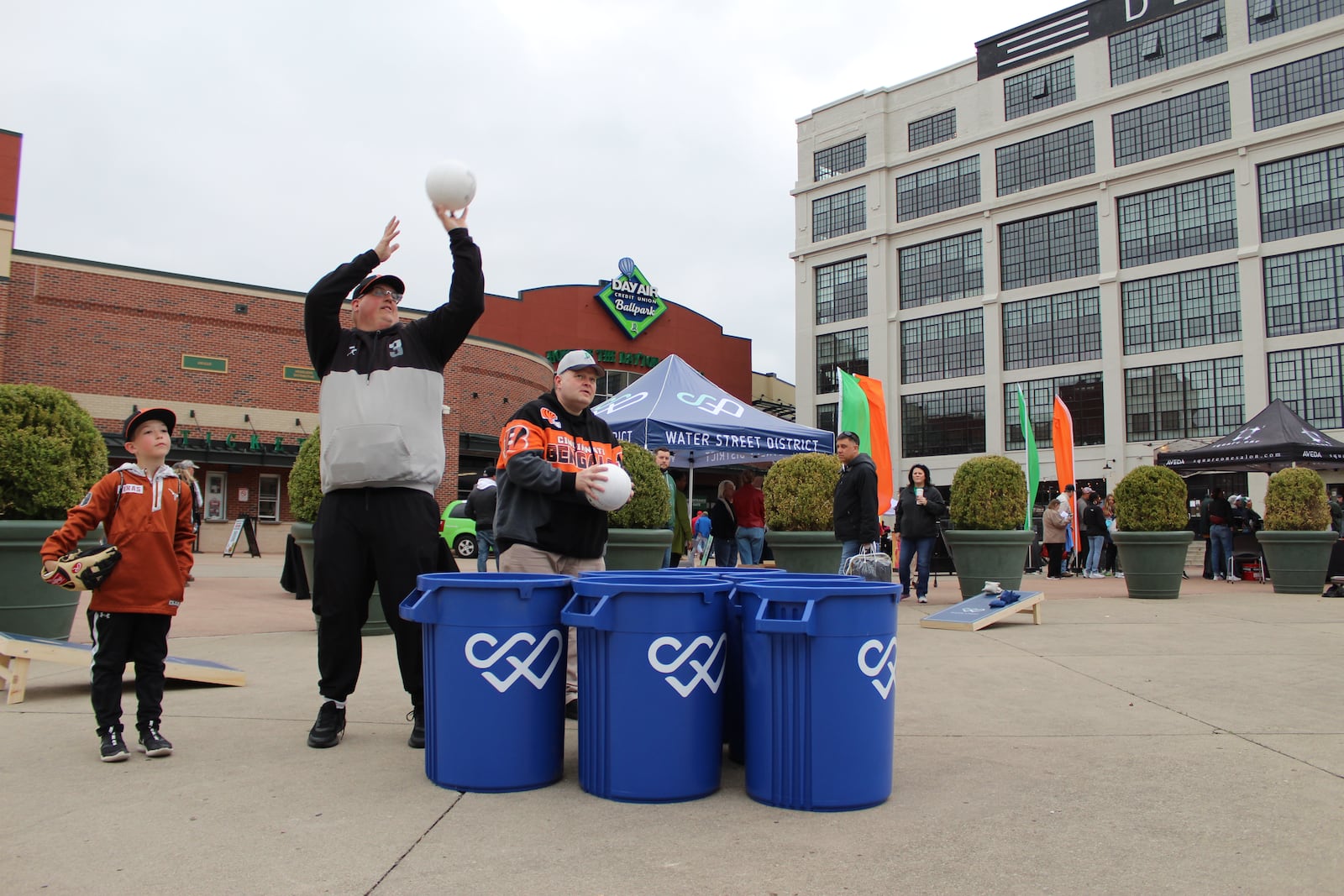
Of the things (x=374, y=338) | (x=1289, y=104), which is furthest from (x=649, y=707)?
(x=1289, y=104)

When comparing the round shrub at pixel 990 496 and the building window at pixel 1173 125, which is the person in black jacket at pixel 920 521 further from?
the building window at pixel 1173 125

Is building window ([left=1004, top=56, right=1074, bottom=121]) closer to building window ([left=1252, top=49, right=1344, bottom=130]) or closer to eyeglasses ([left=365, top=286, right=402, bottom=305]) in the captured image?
building window ([left=1252, top=49, right=1344, bottom=130])

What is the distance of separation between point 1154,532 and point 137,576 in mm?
11304

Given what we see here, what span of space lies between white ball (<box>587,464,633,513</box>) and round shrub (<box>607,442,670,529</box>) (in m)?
4.11

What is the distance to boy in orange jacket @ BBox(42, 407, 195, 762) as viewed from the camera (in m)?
3.77

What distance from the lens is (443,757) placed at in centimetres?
337

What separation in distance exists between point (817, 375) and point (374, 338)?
47700mm

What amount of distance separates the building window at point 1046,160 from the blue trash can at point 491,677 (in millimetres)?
44421

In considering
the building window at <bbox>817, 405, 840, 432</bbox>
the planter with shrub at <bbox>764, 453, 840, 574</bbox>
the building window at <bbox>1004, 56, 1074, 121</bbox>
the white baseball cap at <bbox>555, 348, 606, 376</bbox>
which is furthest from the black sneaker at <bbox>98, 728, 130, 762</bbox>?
the building window at <bbox>817, 405, 840, 432</bbox>

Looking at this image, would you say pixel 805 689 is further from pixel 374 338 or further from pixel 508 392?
pixel 508 392

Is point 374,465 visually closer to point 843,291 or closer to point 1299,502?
point 1299,502

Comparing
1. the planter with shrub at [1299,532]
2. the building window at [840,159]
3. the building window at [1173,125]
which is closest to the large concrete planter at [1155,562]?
the planter with shrub at [1299,532]

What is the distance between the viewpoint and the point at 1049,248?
4284cm

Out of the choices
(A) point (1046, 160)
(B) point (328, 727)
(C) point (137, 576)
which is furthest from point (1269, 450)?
(A) point (1046, 160)
